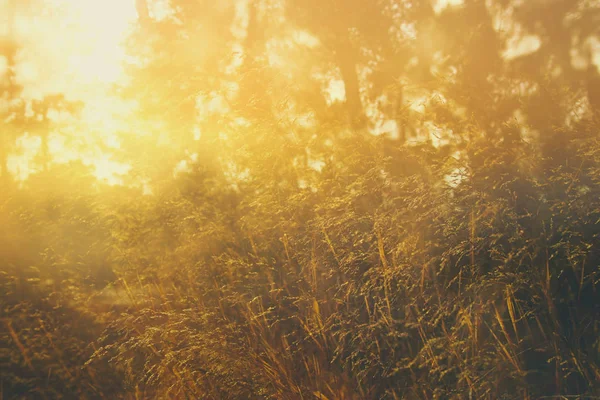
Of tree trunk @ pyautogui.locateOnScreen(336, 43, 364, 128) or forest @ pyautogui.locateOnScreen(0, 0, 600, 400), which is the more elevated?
tree trunk @ pyautogui.locateOnScreen(336, 43, 364, 128)

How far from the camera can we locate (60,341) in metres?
2.54

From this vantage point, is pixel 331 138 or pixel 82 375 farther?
pixel 331 138

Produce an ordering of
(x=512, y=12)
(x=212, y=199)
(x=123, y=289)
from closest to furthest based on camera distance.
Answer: (x=123, y=289)
(x=212, y=199)
(x=512, y=12)

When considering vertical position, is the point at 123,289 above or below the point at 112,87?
below

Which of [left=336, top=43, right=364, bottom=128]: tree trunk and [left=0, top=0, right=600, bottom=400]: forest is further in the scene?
[left=336, top=43, right=364, bottom=128]: tree trunk

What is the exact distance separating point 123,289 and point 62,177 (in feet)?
7.67

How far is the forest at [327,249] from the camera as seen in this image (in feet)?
6.10

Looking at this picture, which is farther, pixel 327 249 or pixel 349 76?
pixel 349 76

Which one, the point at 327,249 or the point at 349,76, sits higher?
the point at 349,76

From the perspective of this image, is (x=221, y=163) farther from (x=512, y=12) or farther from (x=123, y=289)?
(x=512, y=12)

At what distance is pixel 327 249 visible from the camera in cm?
236

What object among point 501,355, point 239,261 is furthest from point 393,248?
point 239,261

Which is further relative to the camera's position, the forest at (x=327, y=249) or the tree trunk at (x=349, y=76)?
the tree trunk at (x=349, y=76)

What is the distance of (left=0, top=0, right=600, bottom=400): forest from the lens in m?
1.86
